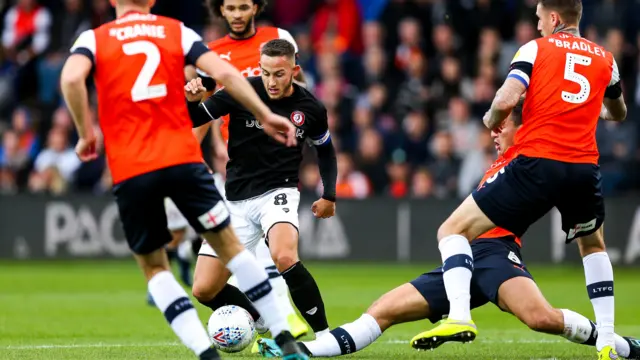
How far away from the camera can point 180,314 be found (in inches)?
249

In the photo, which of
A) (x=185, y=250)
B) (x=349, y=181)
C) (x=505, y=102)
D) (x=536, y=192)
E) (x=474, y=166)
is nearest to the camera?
(x=505, y=102)

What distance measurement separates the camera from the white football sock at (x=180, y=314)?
628cm

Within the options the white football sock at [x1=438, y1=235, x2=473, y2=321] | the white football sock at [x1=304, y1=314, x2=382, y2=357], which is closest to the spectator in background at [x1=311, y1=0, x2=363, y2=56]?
the white football sock at [x1=304, y1=314, x2=382, y2=357]

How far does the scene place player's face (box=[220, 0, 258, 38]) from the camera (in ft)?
30.2

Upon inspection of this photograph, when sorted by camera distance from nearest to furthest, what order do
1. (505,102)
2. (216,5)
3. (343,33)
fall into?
(505,102) → (216,5) → (343,33)

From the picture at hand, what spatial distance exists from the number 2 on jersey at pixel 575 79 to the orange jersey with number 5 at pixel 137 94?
2490mm

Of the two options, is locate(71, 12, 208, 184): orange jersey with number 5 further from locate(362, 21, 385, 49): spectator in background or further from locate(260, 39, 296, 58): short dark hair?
locate(362, 21, 385, 49): spectator in background

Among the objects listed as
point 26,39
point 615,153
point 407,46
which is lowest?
point 615,153

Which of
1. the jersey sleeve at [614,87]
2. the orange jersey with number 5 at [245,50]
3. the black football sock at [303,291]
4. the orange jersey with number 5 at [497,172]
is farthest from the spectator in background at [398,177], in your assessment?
the jersey sleeve at [614,87]

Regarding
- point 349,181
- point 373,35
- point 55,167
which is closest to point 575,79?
point 349,181

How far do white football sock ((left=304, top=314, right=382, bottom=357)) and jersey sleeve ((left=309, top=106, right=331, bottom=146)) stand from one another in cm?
164

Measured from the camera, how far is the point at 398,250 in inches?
A: 687

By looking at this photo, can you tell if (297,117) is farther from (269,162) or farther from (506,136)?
(506,136)

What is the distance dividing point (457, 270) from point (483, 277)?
496 mm
